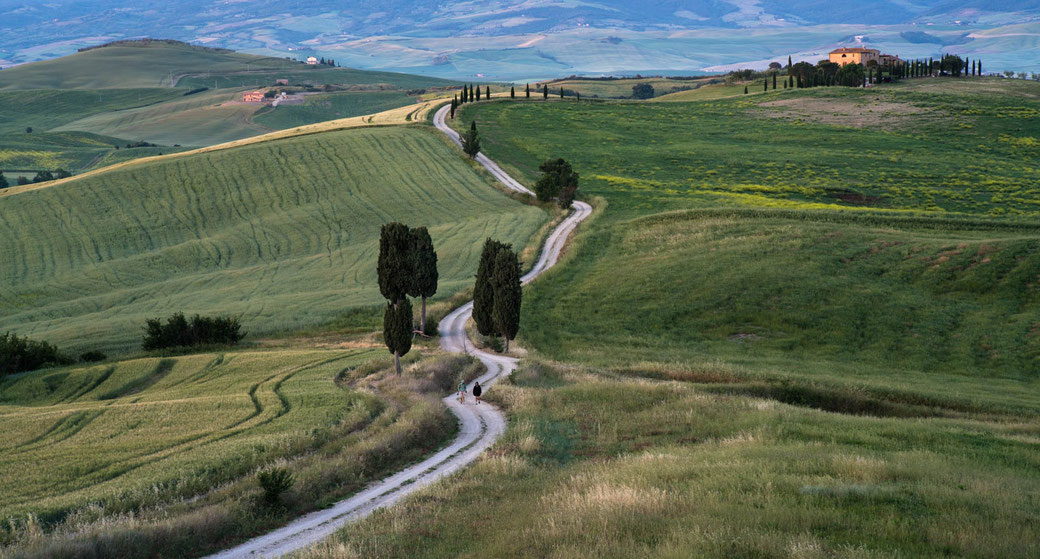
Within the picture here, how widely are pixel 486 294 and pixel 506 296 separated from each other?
2.70 metres

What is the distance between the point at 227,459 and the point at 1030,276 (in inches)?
2077

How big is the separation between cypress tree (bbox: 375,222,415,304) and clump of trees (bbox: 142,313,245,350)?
1370cm

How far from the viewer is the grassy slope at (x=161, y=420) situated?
22891 millimetres

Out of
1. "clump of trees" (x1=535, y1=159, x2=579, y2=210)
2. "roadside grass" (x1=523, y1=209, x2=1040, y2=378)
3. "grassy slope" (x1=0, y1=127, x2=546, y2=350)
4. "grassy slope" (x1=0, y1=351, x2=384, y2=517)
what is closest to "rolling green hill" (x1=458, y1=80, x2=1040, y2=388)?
"roadside grass" (x1=523, y1=209, x2=1040, y2=378)

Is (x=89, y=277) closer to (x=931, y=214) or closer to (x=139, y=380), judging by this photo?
(x=139, y=380)

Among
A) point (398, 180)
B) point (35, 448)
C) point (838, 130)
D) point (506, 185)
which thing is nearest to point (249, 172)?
→ point (398, 180)

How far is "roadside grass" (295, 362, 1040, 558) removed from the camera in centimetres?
1325

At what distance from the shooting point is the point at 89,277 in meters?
79.6

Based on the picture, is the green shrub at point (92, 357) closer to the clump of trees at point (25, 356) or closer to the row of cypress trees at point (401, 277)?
the clump of trees at point (25, 356)

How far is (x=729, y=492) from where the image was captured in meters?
16.2

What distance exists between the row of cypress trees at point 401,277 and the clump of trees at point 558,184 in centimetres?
4249

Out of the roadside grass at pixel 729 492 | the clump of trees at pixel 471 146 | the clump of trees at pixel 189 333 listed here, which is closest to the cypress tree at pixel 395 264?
the clump of trees at pixel 189 333

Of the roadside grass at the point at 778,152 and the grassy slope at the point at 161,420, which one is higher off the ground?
the roadside grass at the point at 778,152

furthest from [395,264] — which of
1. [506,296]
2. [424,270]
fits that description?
[424,270]
